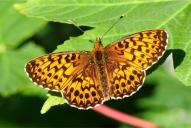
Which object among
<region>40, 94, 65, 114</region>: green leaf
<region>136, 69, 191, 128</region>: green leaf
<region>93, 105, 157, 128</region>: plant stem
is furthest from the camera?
<region>136, 69, 191, 128</region>: green leaf

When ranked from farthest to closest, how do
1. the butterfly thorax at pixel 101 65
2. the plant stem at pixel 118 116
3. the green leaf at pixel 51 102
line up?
the plant stem at pixel 118 116 < the butterfly thorax at pixel 101 65 < the green leaf at pixel 51 102

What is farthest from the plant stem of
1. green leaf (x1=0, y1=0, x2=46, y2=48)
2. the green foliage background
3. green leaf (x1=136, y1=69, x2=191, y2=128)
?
green leaf (x1=136, y1=69, x2=191, y2=128)

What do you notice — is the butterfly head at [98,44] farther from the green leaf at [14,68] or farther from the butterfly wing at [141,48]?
the green leaf at [14,68]

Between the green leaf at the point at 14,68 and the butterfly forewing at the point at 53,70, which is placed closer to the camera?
the butterfly forewing at the point at 53,70

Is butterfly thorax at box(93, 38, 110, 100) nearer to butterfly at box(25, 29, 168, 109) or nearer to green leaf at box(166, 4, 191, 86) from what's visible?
butterfly at box(25, 29, 168, 109)

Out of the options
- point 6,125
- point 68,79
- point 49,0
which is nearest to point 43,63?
point 68,79

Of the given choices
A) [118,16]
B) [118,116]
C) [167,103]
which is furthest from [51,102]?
[167,103]

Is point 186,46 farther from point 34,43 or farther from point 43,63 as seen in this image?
point 34,43

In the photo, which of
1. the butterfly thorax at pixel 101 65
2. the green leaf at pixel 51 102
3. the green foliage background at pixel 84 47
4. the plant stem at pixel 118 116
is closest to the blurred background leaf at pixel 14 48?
the green foliage background at pixel 84 47
